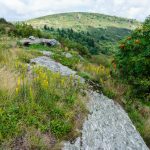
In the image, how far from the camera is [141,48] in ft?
43.8

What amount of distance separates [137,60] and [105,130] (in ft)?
16.1

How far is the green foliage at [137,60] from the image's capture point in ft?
42.3

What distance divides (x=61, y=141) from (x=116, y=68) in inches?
312

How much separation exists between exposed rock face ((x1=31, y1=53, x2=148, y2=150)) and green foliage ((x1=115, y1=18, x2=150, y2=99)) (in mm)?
2454

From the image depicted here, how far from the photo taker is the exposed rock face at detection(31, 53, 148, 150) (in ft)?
24.8

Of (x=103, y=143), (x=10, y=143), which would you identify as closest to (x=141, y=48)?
(x=103, y=143)

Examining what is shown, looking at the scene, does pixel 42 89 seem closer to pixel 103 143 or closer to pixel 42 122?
pixel 42 122

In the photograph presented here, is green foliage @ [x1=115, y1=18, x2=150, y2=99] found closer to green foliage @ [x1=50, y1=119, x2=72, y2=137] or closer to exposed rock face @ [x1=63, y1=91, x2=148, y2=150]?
exposed rock face @ [x1=63, y1=91, x2=148, y2=150]

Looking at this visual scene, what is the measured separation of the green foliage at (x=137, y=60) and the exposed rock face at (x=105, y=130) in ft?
8.05

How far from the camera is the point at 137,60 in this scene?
1277 centimetres

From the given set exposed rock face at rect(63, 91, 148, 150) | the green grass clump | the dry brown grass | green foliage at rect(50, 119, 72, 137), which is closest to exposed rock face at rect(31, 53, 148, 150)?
exposed rock face at rect(63, 91, 148, 150)

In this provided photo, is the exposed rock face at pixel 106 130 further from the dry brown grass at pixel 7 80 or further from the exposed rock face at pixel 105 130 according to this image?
the dry brown grass at pixel 7 80

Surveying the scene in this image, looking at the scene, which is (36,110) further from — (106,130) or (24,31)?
(24,31)

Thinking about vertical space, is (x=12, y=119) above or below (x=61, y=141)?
above
